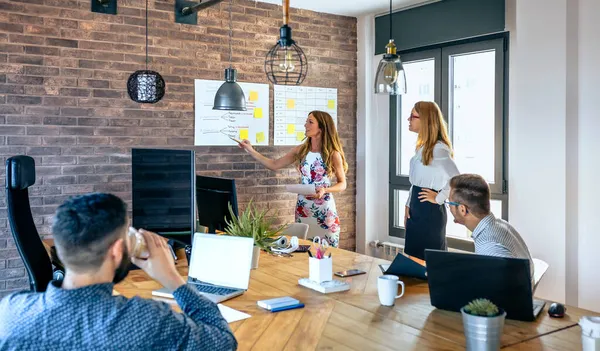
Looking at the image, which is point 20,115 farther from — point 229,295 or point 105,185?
point 229,295

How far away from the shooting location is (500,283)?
2.05 m

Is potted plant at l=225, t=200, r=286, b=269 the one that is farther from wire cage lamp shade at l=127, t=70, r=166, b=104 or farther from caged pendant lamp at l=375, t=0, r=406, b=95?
wire cage lamp shade at l=127, t=70, r=166, b=104

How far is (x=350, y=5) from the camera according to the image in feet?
17.9

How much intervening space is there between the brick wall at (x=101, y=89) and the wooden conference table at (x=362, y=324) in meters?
2.03

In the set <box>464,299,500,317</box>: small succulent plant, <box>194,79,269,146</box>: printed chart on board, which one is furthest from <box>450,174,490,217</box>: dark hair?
<box>194,79,269,146</box>: printed chart on board

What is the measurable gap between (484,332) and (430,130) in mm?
2512

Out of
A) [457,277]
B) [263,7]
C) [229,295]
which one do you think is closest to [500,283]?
[457,277]

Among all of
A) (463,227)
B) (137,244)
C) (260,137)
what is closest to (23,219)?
(137,244)

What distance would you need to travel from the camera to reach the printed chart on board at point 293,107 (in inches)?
217

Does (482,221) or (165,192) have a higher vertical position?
(165,192)

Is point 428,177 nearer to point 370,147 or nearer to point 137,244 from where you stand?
point 370,147

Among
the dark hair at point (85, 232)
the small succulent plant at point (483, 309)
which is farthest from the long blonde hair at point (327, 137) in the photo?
the dark hair at point (85, 232)

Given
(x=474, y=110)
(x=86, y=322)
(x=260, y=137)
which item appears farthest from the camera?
(x=260, y=137)

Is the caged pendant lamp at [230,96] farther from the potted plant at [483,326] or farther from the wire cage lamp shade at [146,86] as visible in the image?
the potted plant at [483,326]
